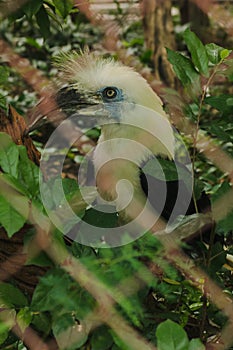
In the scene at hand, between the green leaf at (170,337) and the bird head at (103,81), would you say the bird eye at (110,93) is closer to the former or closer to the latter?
the bird head at (103,81)

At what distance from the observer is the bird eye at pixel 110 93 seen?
1.97 meters

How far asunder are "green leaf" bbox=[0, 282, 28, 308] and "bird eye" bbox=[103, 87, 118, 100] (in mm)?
991

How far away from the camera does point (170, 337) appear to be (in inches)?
36.2

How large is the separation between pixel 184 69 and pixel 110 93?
704mm

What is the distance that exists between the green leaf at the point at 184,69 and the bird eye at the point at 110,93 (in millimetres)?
684

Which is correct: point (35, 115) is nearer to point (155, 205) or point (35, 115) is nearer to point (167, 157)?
point (167, 157)

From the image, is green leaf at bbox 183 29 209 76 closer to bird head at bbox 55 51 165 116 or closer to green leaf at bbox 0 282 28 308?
green leaf at bbox 0 282 28 308

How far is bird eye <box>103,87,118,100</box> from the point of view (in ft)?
6.45

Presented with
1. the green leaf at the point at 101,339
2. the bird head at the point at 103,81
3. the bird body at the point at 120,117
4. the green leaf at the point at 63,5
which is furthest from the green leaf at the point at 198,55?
the bird head at the point at 103,81

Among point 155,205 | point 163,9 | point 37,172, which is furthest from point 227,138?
point 163,9

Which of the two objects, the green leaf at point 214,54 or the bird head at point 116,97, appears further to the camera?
the bird head at point 116,97

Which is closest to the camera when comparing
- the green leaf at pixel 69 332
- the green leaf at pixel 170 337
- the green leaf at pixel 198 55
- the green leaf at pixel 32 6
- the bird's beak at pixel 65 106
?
the green leaf at pixel 170 337

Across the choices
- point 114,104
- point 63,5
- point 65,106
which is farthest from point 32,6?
point 114,104

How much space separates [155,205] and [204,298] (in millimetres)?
320
